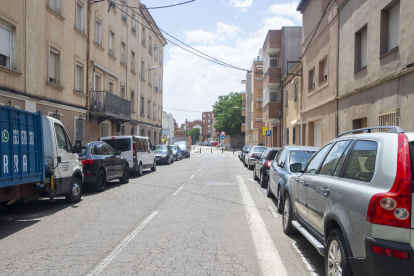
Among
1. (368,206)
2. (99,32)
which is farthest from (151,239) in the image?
(99,32)

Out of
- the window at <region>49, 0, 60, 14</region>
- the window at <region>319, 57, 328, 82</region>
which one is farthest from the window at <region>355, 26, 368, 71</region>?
the window at <region>49, 0, 60, 14</region>

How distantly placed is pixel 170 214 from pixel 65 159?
125 inches

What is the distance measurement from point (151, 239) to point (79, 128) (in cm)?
1470

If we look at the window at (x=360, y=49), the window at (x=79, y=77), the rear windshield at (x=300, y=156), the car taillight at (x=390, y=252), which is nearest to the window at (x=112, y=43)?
the window at (x=79, y=77)

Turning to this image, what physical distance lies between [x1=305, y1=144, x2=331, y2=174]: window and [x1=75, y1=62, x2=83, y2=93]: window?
1595cm

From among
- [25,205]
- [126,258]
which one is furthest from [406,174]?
[25,205]

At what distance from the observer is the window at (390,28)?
31.4 ft

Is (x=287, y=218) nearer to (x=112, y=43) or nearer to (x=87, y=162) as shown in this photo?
(x=87, y=162)

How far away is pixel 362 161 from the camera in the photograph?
3.32m

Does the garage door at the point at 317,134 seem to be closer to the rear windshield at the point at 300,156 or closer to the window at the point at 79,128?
the rear windshield at the point at 300,156

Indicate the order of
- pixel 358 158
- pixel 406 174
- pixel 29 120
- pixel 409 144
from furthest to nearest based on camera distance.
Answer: pixel 29 120 → pixel 358 158 → pixel 409 144 → pixel 406 174

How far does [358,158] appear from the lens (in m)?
3.43

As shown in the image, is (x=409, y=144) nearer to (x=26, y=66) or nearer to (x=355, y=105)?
(x=355, y=105)

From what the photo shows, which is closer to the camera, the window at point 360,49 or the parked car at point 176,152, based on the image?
the window at point 360,49
